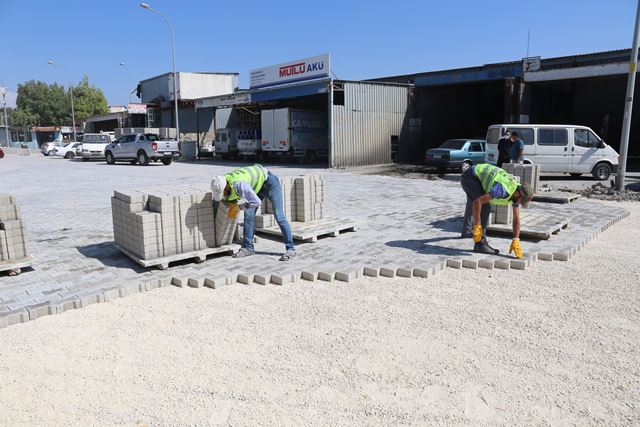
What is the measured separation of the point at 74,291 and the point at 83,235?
325 cm

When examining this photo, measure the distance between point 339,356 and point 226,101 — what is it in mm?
29332

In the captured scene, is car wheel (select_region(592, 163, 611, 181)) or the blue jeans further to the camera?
car wheel (select_region(592, 163, 611, 181))

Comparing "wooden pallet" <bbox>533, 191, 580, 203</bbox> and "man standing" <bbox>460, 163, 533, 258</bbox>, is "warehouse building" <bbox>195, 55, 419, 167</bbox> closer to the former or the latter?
"wooden pallet" <bbox>533, 191, 580, 203</bbox>

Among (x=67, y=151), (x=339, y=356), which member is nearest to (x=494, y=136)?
(x=339, y=356)

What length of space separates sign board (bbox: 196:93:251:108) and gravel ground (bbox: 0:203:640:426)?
84.3 ft

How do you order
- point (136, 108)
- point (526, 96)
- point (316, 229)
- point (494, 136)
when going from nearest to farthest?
point (316, 229) < point (494, 136) < point (526, 96) < point (136, 108)

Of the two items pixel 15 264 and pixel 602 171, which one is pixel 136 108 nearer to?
pixel 602 171

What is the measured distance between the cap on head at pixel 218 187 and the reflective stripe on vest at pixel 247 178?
116mm

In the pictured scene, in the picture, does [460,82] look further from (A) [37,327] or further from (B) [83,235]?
(A) [37,327]

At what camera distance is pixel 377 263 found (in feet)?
21.5

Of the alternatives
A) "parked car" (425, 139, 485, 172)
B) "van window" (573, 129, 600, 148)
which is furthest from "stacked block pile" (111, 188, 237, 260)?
"parked car" (425, 139, 485, 172)

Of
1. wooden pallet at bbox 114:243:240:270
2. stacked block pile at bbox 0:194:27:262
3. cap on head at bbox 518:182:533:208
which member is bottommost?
wooden pallet at bbox 114:243:240:270

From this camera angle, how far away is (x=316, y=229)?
797cm

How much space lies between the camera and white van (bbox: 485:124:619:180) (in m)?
17.1
